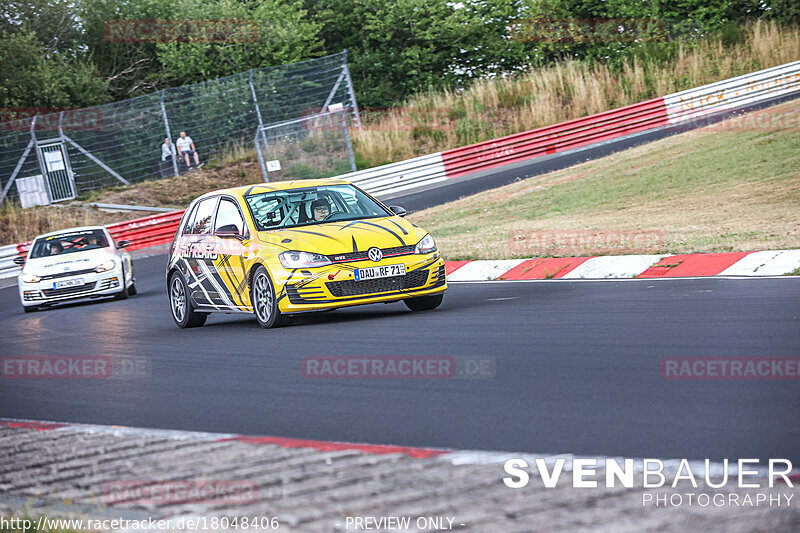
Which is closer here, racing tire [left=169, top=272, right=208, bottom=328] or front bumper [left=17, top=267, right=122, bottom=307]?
racing tire [left=169, top=272, right=208, bottom=328]

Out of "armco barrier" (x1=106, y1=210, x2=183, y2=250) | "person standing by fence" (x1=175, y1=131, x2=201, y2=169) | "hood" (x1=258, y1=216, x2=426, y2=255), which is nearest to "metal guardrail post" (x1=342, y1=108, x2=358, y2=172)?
"person standing by fence" (x1=175, y1=131, x2=201, y2=169)

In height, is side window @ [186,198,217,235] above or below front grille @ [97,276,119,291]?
above

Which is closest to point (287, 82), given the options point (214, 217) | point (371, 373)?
point (214, 217)

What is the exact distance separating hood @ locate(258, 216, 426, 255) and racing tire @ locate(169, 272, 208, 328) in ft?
5.86

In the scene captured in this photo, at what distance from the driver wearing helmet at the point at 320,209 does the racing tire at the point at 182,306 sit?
6.29ft

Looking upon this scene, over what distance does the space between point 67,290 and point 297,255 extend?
9157 mm

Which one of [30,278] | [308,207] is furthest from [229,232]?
[30,278]

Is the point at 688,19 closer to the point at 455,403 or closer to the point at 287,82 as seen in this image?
the point at 287,82

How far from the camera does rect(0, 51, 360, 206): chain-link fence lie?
30688mm

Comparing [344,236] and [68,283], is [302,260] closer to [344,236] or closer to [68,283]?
[344,236]

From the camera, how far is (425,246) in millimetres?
11203

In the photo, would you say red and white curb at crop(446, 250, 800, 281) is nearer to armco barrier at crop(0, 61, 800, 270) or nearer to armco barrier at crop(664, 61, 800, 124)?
armco barrier at crop(0, 61, 800, 270)

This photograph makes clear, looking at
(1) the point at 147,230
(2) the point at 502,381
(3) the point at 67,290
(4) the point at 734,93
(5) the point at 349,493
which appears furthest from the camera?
(4) the point at 734,93

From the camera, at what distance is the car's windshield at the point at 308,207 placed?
11.6 meters
